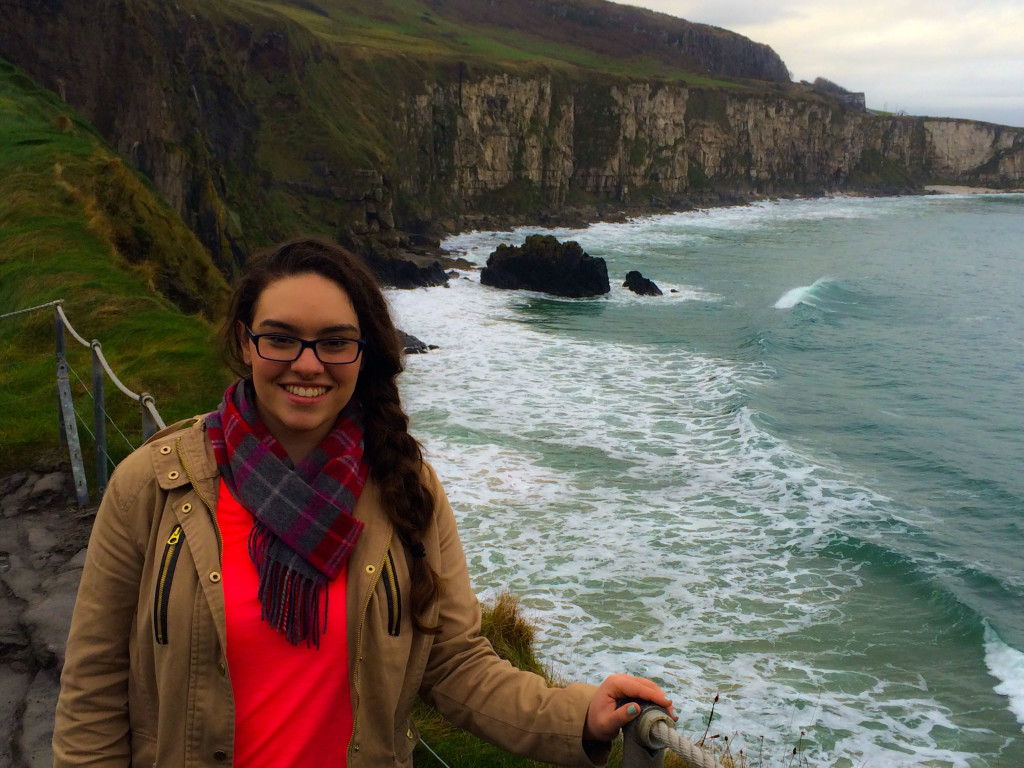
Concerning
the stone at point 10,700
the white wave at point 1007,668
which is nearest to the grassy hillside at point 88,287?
the stone at point 10,700

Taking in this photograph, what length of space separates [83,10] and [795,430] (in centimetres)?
2398

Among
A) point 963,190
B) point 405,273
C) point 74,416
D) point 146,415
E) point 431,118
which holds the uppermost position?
point 431,118

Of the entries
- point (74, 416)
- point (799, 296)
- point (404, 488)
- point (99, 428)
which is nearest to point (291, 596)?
point (404, 488)

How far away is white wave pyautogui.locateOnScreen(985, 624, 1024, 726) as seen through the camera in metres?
9.27

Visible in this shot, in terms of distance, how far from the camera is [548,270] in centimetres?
4188

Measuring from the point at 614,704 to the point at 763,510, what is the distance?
1233cm

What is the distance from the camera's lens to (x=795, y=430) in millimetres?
18812

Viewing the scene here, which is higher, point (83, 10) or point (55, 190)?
point (83, 10)

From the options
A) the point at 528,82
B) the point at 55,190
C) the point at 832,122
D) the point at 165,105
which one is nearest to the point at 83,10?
the point at 165,105

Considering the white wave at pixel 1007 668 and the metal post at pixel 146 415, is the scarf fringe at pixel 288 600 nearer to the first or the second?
the metal post at pixel 146 415

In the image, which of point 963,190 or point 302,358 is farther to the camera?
point 963,190

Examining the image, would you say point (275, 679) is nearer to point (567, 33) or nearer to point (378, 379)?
point (378, 379)

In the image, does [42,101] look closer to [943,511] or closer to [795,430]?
[795,430]

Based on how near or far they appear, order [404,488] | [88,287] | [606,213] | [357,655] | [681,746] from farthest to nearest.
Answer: [606,213] → [88,287] → [404,488] → [357,655] → [681,746]
